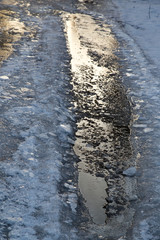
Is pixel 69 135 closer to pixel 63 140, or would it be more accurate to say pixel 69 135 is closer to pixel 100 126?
pixel 63 140

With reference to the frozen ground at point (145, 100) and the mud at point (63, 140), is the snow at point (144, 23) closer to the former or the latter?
the frozen ground at point (145, 100)

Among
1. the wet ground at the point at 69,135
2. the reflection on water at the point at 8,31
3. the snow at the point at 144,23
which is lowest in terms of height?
the snow at the point at 144,23

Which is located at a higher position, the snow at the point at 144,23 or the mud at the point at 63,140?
the mud at the point at 63,140

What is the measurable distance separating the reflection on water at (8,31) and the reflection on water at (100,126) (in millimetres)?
1157

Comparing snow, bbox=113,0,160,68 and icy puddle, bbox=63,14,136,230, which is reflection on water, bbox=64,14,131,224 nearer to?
icy puddle, bbox=63,14,136,230

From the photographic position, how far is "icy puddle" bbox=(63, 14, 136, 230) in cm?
365

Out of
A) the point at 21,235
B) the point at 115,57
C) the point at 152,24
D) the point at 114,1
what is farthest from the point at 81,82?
the point at 114,1

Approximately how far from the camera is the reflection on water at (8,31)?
24.1 feet

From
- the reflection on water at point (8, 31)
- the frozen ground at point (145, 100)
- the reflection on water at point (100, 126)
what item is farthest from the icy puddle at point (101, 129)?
the reflection on water at point (8, 31)

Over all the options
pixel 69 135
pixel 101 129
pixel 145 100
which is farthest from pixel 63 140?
pixel 145 100

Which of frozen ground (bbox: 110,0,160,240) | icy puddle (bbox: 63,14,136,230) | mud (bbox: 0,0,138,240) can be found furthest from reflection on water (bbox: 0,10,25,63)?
frozen ground (bbox: 110,0,160,240)

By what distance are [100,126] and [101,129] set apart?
86mm

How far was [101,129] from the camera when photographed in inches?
191

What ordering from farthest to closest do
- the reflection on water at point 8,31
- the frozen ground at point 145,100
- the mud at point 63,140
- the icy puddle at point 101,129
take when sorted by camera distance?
1. the reflection on water at point 8,31
2. the icy puddle at point 101,129
3. the frozen ground at point 145,100
4. the mud at point 63,140
